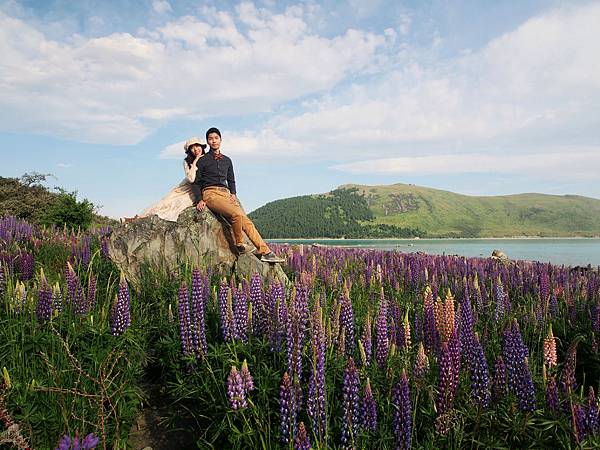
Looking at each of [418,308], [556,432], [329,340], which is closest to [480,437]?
[556,432]

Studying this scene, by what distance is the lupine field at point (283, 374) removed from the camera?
329 centimetres

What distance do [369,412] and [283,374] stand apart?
37.7 inches

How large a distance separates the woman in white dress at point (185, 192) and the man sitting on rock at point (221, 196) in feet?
1.80

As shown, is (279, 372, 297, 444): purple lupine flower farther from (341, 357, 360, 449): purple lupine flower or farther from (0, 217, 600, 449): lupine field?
(341, 357, 360, 449): purple lupine flower

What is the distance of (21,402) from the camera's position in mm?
3820

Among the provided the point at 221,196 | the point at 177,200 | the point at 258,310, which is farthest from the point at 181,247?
the point at 258,310

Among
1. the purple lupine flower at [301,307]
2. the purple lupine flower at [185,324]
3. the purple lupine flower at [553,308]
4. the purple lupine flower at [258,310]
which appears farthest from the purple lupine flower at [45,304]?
the purple lupine flower at [553,308]

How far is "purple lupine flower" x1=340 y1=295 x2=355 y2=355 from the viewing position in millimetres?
4797

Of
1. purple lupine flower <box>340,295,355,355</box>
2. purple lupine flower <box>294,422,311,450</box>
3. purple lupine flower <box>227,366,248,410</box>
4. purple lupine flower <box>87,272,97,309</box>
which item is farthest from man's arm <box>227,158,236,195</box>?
purple lupine flower <box>294,422,311,450</box>

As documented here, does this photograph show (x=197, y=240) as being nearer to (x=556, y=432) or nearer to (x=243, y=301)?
(x=243, y=301)

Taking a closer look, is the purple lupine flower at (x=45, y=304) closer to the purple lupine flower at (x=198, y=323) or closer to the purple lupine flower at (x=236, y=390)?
the purple lupine flower at (x=198, y=323)

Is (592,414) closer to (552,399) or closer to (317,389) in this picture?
(552,399)

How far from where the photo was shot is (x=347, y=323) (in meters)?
4.81

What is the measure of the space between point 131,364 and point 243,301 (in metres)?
1.54
